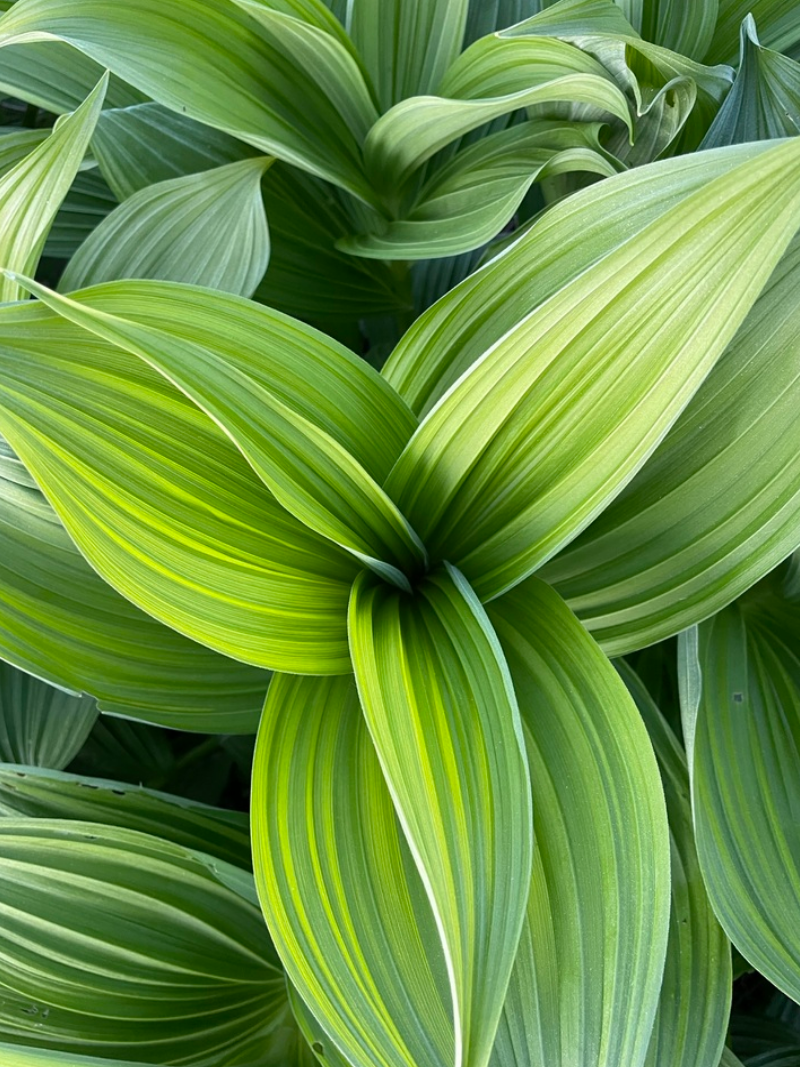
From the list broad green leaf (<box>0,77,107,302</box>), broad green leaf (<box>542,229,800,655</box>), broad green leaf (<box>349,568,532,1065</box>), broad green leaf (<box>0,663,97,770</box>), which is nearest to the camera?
broad green leaf (<box>349,568,532,1065</box>)

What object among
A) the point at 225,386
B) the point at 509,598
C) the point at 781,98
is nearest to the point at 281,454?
the point at 225,386

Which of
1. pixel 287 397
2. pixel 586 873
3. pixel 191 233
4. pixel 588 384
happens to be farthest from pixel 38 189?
pixel 586 873

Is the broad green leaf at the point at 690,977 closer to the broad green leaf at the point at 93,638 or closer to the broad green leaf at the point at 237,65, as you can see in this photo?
the broad green leaf at the point at 93,638

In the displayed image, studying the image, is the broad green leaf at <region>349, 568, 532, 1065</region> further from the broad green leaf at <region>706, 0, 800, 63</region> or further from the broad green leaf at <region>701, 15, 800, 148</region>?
the broad green leaf at <region>706, 0, 800, 63</region>

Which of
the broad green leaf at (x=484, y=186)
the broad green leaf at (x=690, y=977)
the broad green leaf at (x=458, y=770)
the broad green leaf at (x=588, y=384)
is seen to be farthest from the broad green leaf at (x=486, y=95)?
the broad green leaf at (x=690, y=977)

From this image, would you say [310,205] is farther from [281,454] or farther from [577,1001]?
[577,1001]

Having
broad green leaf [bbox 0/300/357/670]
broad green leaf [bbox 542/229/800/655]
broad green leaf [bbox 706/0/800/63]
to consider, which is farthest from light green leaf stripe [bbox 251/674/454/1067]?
broad green leaf [bbox 706/0/800/63]

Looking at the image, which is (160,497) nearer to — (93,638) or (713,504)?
(93,638)
